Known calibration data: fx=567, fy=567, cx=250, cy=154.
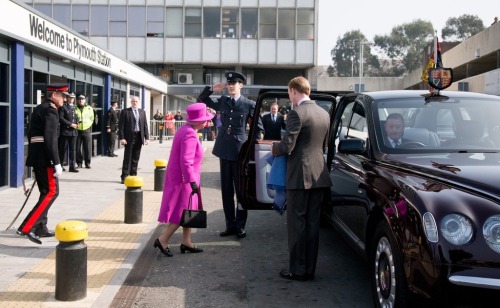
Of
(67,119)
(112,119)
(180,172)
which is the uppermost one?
(112,119)

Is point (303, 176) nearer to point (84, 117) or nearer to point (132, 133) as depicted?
point (132, 133)

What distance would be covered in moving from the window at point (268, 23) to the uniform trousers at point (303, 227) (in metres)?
37.8

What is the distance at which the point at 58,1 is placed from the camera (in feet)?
134

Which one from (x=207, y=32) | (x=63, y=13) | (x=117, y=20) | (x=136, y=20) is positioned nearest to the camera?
(x=63, y=13)

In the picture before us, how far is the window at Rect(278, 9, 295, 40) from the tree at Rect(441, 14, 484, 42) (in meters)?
61.8

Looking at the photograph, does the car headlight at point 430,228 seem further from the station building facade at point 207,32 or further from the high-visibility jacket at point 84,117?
the station building facade at point 207,32

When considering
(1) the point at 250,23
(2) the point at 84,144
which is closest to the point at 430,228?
(2) the point at 84,144

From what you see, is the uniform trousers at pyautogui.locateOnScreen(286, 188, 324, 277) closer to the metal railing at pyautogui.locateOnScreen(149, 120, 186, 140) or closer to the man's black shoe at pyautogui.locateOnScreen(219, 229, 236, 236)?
the man's black shoe at pyautogui.locateOnScreen(219, 229, 236, 236)

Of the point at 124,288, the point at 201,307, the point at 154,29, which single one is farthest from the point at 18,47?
the point at 154,29

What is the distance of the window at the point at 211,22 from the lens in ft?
137

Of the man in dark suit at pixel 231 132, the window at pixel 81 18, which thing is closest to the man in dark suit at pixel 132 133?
the man in dark suit at pixel 231 132

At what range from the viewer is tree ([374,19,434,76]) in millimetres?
99000

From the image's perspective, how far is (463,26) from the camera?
95.2 m

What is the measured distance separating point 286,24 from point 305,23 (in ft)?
4.59
